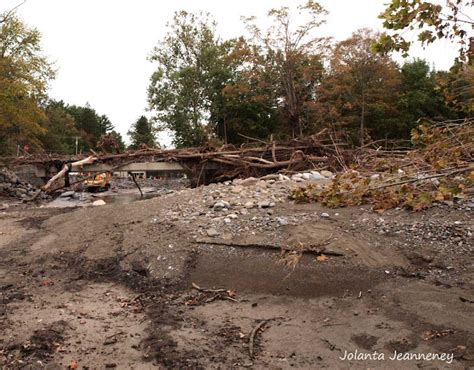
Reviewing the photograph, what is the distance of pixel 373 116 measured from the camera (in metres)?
29.6

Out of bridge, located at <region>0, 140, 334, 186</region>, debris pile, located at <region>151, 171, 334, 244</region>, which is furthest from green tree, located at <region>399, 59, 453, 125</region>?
debris pile, located at <region>151, 171, 334, 244</region>

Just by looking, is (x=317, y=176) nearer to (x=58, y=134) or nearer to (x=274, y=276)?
(x=274, y=276)

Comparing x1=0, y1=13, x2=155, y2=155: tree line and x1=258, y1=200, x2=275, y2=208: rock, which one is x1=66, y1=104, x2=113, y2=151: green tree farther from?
x1=258, y1=200, x2=275, y2=208: rock

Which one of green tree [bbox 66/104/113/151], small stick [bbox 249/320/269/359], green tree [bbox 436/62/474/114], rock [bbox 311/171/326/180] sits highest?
green tree [bbox 66/104/113/151]

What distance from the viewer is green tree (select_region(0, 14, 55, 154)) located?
25.5 metres

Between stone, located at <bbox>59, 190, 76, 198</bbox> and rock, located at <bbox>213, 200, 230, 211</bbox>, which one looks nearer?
rock, located at <bbox>213, 200, 230, 211</bbox>

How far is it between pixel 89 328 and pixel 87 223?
4.30 metres

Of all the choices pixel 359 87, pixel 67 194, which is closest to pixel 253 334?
pixel 67 194

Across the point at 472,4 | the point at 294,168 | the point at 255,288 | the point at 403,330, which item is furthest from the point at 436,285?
the point at 294,168

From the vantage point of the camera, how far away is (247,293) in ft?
18.1

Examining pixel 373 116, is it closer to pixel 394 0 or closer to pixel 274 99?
pixel 274 99

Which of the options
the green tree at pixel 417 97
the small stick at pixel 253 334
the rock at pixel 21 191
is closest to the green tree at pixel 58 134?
the rock at pixel 21 191

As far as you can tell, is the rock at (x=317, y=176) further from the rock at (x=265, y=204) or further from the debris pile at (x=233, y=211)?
the rock at (x=265, y=204)

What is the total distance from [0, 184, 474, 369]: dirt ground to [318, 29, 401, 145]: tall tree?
62.6 feet
